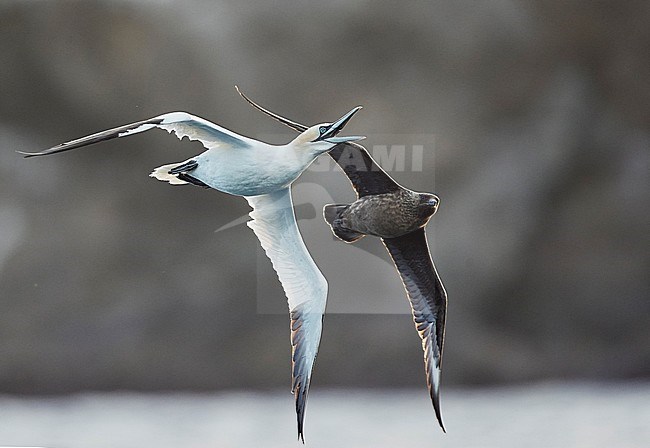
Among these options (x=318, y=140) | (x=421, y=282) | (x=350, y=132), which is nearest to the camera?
(x=318, y=140)

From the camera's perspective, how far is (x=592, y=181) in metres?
1.93

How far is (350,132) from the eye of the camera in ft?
5.92

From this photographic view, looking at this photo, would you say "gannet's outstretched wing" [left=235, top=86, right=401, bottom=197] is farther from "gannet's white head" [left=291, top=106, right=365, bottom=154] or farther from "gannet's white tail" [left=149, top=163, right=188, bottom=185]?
"gannet's white tail" [left=149, top=163, right=188, bottom=185]

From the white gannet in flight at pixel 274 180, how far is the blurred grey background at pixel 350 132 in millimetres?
140

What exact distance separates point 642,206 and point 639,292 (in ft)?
0.73

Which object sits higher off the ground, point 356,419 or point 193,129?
point 193,129

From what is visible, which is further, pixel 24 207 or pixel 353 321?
pixel 24 207

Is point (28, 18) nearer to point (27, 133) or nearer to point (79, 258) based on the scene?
point (27, 133)

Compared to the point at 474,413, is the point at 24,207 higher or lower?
higher

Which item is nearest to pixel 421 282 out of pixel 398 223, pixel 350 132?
pixel 398 223

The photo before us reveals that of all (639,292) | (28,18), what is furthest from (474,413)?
(28,18)

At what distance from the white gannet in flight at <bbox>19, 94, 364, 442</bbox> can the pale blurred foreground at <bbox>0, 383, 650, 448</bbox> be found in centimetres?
17

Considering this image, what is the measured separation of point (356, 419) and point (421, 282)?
0.44 metres

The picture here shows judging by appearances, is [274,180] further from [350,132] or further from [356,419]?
[356,419]
